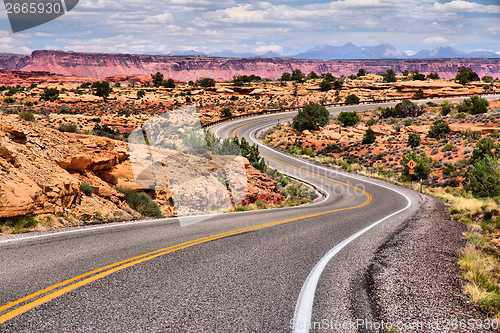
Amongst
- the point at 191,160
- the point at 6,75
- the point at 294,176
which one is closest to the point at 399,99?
the point at 294,176

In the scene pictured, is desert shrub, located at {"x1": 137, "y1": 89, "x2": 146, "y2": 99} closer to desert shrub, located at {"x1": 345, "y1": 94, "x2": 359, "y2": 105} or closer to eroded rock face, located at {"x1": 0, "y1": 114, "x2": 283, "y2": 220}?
desert shrub, located at {"x1": 345, "y1": 94, "x2": 359, "y2": 105}

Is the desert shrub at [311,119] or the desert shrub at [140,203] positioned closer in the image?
the desert shrub at [140,203]

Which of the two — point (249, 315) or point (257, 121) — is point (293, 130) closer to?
point (257, 121)

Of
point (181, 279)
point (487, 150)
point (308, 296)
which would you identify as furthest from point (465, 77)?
point (181, 279)

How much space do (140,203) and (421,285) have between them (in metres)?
10.1

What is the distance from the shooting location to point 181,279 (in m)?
4.85

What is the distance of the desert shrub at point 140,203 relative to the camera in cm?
1226

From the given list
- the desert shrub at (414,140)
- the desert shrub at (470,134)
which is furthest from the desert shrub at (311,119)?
the desert shrub at (470,134)

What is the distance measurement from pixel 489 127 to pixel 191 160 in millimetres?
38952

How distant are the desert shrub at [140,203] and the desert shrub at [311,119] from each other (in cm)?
4159

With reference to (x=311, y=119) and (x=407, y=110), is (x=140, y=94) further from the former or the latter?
(x=407, y=110)

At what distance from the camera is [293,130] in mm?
52812

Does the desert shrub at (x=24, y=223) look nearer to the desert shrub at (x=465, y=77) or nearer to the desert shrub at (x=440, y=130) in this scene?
the desert shrub at (x=440, y=130)

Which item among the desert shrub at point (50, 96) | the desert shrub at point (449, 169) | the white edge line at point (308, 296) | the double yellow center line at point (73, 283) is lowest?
the desert shrub at point (449, 169)
